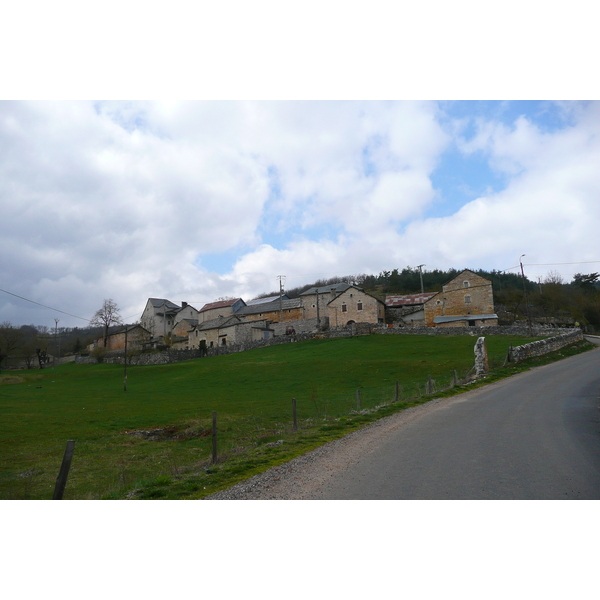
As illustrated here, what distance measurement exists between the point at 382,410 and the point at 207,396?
17381mm

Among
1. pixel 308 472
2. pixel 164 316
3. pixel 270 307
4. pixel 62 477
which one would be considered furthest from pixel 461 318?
pixel 164 316

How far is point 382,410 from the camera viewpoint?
16688 millimetres

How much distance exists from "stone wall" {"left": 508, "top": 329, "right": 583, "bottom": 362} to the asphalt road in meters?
13.8

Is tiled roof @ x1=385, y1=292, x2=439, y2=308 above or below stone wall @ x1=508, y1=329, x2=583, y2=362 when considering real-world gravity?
above

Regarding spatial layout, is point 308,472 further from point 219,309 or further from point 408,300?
point 219,309

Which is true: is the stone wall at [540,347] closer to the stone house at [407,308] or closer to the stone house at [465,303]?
the stone house at [465,303]

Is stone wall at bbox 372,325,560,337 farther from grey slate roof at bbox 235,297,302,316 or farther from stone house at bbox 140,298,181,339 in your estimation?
stone house at bbox 140,298,181,339

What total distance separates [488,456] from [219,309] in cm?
8236

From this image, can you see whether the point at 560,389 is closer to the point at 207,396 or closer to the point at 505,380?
the point at 505,380

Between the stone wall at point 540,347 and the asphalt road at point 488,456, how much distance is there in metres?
13.8

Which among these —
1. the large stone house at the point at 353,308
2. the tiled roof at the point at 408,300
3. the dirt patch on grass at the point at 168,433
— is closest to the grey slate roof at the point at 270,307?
the large stone house at the point at 353,308

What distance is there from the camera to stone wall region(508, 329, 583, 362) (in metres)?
29.8

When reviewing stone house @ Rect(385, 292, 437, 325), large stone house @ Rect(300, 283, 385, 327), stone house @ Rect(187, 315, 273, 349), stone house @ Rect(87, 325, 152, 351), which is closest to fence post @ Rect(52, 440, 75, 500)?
stone house @ Rect(187, 315, 273, 349)

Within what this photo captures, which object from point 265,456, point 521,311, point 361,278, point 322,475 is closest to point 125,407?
point 265,456
